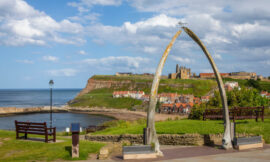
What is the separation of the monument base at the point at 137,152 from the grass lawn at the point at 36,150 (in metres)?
1.79

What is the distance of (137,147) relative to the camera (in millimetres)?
11039

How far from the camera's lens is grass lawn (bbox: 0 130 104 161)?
1109 cm

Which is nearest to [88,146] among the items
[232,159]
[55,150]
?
[55,150]

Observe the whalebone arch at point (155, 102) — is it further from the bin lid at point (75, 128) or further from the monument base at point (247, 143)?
the bin lid at point (75, 128)

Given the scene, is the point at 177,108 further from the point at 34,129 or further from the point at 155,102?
the point at 155,102

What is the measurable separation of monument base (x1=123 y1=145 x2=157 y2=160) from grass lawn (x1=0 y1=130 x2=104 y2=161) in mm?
1788

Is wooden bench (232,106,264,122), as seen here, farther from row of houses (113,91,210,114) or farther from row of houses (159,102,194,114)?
row of houses (159,102,194,114)

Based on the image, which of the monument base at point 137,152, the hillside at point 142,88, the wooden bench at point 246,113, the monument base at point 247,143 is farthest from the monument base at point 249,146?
the hillside at point 142,88

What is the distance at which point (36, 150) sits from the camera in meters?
12.4

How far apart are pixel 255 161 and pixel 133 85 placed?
17443cm

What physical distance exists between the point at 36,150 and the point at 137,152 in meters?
4.97

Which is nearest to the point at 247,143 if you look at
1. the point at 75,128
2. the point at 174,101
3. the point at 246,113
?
the point at 75,128

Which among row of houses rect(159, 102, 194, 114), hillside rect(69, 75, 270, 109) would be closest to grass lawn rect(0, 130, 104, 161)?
row of houses rect(159, 102, 194, 114)

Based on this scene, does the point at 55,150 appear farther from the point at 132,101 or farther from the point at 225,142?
the point at 132,101
